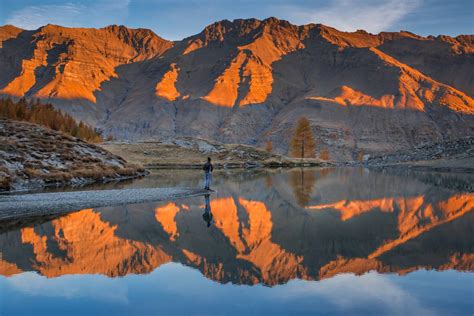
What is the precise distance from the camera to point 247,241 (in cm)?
1697

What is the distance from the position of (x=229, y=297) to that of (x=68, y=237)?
28.0 ft

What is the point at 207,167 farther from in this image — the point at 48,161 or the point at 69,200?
the point at 48,161

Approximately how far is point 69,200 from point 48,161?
1852 cm

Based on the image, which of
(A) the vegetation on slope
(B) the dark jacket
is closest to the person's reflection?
(B) the dark jacket

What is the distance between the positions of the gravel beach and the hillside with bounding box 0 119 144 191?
24.6ft

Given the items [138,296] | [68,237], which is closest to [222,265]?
[138,296]

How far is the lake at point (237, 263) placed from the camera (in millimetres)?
10609

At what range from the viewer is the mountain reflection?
13484mm

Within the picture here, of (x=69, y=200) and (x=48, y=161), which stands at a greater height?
(x=48, y=161)

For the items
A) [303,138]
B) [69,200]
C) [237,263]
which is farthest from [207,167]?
[303,138]

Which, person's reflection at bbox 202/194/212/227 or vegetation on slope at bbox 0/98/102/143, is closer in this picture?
person's reflection at bbox 202/194/212/227

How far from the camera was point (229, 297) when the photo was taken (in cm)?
1102

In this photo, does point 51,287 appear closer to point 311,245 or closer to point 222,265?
point 222,265

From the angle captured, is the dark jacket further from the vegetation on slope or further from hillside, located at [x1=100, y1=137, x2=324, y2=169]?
the vegetation on slope
